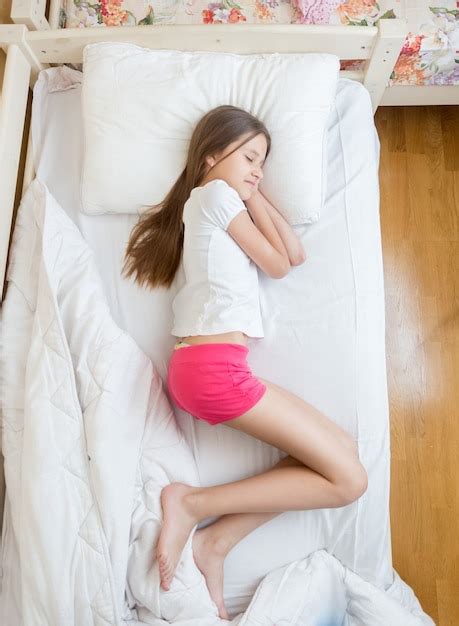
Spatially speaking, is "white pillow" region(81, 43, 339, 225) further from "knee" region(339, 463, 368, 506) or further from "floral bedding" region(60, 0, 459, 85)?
"knee" region(339, 463, 368, 506)

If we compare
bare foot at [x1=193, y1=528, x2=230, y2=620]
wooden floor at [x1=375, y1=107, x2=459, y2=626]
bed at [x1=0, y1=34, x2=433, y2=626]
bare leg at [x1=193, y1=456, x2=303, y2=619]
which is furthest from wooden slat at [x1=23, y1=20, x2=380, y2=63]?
bare foot at [x1=193, y1=528, x2=230, y2=620]

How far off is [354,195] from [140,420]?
0.76 m

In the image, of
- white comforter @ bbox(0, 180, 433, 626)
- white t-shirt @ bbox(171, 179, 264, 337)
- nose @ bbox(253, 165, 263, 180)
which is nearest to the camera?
white comforter @ bbox(0, 180, 433, 626)

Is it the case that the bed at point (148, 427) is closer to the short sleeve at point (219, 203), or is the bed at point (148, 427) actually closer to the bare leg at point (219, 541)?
the bare leg at point (219, 541)

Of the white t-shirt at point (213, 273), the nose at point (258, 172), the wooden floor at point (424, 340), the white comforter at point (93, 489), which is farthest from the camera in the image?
the wooden floor at point (424, 340)

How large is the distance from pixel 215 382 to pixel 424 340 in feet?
2.64

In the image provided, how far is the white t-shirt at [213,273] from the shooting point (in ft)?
4.66

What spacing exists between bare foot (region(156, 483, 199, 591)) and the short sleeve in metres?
0.59

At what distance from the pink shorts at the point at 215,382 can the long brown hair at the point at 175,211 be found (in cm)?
27

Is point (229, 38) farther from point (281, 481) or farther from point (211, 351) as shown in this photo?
point (281, 481)

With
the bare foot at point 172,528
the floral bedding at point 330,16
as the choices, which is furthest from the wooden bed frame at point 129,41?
the bare foot at point 172,528

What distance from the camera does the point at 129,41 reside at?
5.57ft

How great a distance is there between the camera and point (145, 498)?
1.43 m

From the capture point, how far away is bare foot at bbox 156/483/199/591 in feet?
4.43
